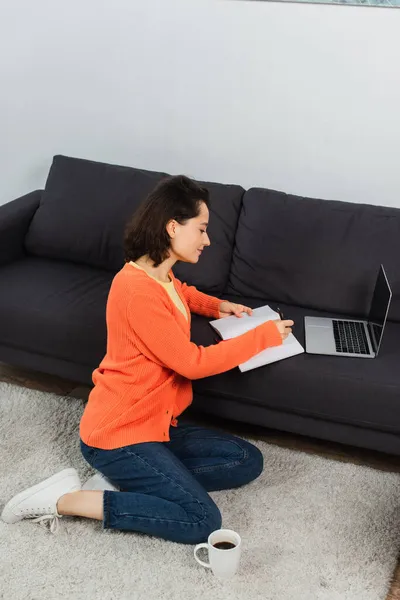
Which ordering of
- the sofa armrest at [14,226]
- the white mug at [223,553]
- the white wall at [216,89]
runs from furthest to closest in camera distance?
1. the sofa armrest at [14,226]
2. the white wall at [216,89]
3. the white mug at [223,553]

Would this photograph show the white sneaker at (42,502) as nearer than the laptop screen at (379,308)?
Yes

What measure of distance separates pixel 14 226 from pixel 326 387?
145 cm

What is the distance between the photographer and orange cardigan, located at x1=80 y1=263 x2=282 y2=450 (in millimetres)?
1826

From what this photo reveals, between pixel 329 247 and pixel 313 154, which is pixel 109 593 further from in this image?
pixel 313 154

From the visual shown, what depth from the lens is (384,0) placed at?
245cm

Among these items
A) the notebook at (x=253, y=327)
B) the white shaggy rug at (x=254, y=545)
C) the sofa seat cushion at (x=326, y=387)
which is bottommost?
the white shaggy rug at (x=254, y=545)

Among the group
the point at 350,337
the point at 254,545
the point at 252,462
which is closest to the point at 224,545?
the point at 254,545

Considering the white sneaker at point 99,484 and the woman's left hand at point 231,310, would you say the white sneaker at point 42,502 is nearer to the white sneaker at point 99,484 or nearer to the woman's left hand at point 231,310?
the white sneaker at point 99,484

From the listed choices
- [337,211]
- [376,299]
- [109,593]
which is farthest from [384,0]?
[109,593]

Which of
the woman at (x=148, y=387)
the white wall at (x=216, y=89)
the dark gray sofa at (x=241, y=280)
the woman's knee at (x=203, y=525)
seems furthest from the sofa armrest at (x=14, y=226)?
the woman's knee at (x=203, y=525)

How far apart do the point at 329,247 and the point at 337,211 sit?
0.15 meters

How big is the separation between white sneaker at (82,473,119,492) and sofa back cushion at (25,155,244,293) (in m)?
0.85

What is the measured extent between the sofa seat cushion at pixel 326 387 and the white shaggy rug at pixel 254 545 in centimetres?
21

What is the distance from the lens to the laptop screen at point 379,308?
6.96 ft
